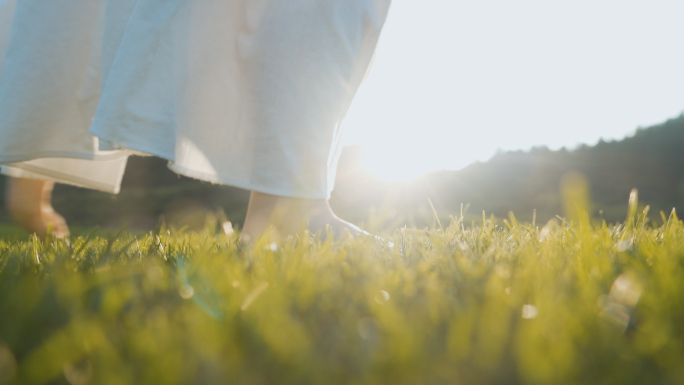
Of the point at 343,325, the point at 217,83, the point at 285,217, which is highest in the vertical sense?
the point at 217,83

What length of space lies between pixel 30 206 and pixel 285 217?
131 cm

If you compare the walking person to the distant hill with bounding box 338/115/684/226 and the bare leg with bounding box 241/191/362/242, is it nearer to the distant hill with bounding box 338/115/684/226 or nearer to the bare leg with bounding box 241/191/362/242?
the bare leg with bounding box 241/191/362/242

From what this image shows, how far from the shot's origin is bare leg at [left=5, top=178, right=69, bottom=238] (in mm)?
2250

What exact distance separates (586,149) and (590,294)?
7.75 metres

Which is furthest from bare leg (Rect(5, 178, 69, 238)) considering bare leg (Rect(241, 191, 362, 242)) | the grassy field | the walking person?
the grassy field

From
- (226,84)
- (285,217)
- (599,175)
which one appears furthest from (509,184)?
(226,84)

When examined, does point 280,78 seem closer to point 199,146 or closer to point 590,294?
point 199,146

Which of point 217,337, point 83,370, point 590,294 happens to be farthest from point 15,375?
point 590,294

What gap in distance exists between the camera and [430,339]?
20.1 inches

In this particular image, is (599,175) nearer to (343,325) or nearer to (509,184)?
(509,184)

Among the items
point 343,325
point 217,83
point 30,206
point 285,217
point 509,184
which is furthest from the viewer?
point 509,184

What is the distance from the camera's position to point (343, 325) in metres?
0.55

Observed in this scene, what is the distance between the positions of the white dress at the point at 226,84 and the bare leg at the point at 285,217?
14 cm

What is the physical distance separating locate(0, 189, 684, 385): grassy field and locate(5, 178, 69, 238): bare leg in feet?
5.37
